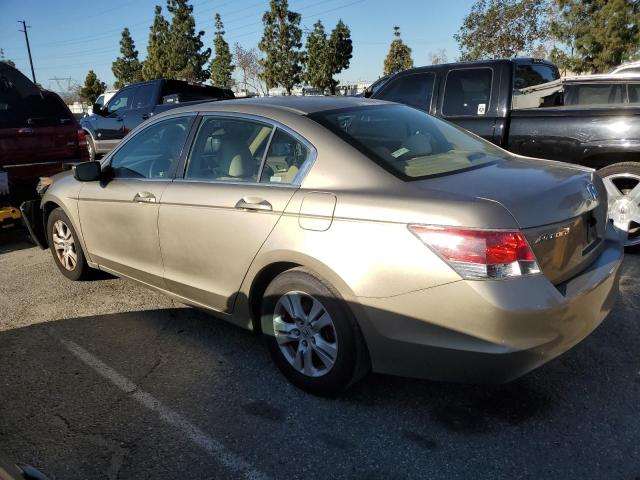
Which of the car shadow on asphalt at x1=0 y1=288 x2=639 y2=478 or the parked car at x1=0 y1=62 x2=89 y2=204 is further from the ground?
the parked car at x1=0 y1=62 x2=89 y2=204

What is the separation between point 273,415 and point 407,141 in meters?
1.76

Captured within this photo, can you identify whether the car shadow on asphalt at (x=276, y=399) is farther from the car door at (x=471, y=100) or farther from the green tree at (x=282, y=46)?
the green tree at (x=282, y=46)

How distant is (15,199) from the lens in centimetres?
638

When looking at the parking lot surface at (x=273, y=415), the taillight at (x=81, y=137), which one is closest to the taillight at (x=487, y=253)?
the parking lot surface at (x=273, y=415)

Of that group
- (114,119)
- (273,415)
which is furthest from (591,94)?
(114,119)

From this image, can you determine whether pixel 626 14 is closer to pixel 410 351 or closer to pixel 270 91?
pixel 410 351

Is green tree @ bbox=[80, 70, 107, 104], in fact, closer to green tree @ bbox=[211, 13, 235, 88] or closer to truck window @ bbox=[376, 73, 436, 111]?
green tree @ bbox=[211, 13, 235, 88]

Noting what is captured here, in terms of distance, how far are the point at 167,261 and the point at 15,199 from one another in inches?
153

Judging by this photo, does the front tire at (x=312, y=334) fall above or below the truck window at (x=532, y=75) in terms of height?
below

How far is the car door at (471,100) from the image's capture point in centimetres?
573

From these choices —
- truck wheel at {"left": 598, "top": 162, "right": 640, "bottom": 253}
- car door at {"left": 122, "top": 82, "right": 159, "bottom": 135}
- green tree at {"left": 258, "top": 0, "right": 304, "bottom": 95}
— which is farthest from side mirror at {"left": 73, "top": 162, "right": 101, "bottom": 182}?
green tree at {"left": 258, "top": 0, "right": 304, "bottom": 95}

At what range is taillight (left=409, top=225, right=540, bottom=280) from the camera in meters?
2.26

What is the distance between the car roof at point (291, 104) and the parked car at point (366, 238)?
0.7 inches

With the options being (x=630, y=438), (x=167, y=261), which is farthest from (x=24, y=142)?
(x=630, y=438)
